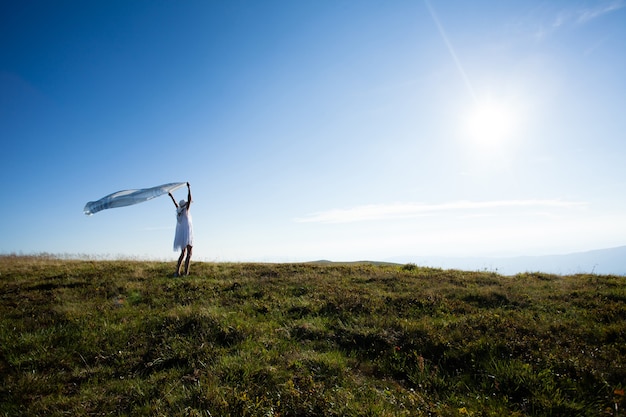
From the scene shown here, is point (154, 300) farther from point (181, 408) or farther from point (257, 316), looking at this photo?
point (181, 408)

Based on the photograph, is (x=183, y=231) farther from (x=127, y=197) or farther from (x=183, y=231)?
(x=127, y=197)

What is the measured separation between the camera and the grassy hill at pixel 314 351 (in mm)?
4922

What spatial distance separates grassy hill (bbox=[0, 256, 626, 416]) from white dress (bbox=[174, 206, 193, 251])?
2985 millimetres

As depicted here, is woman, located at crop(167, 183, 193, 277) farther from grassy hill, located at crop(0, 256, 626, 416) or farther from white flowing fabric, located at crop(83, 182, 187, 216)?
grassy hill, located at crop(0, 256, 626, 416)

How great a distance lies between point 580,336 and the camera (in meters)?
6.92

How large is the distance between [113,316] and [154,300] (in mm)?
1518

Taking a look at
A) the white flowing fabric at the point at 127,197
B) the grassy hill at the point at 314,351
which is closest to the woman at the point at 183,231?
the white flowing fabric at the point at 127,197

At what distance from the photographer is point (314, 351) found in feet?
22.1

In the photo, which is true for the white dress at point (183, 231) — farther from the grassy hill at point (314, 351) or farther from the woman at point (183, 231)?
the grassy hill at point (314, 351)

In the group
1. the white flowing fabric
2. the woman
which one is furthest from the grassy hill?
the white flowing fabric

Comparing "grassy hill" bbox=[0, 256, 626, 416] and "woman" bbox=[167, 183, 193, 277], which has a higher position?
"woman" bbox=[167, 183, 193, 277]

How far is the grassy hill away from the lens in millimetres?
4922

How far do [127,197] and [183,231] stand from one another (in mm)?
2967

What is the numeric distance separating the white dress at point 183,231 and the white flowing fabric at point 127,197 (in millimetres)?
1393
